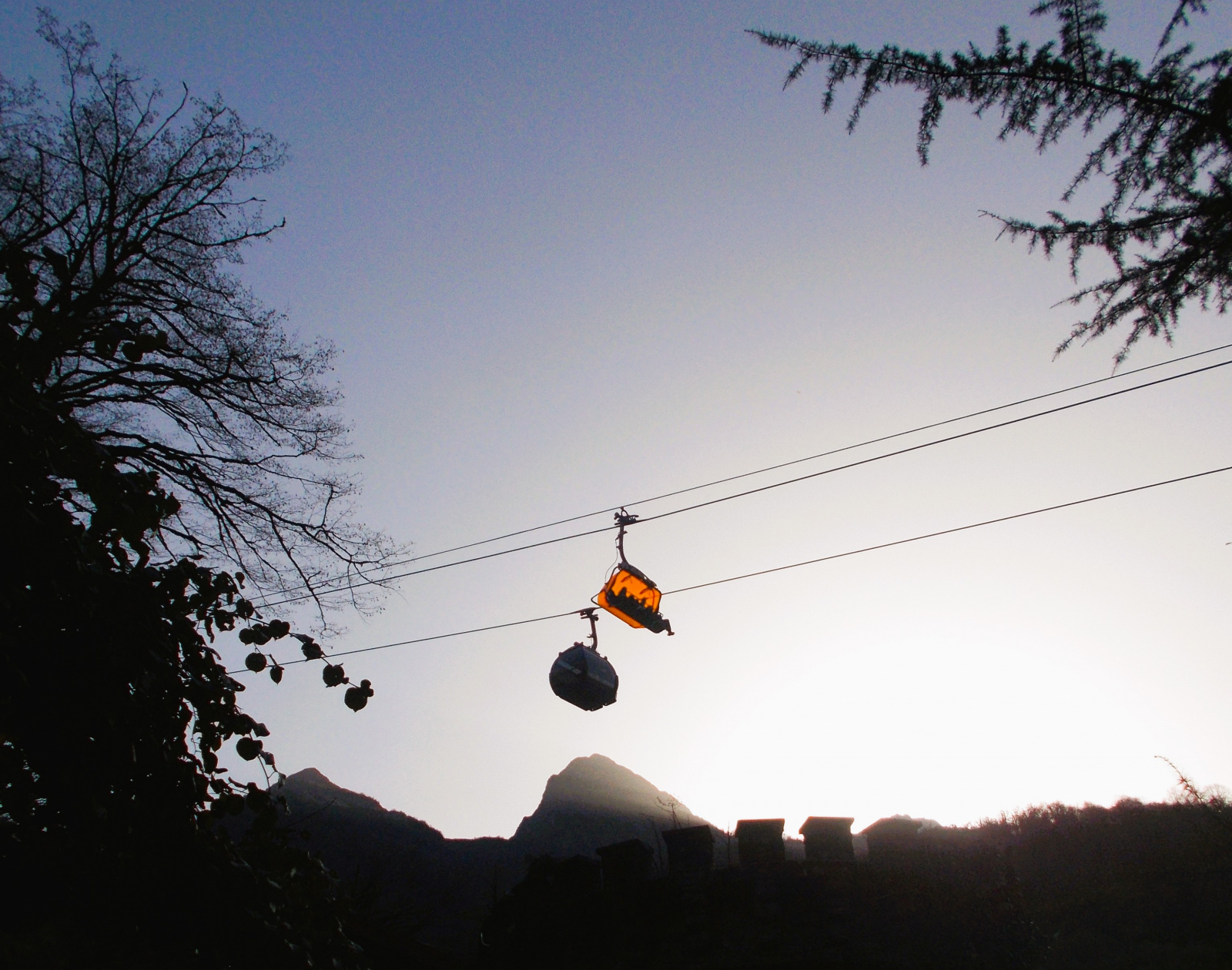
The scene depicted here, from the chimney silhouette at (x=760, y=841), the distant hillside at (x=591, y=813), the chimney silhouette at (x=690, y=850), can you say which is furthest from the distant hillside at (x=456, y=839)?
the chimney silhouette at (x=760, y=841)

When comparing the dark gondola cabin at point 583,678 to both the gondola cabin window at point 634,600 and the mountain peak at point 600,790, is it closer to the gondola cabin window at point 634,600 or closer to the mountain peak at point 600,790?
the gondola cabin window at point 634,600

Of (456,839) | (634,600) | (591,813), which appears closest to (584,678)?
(634,600)

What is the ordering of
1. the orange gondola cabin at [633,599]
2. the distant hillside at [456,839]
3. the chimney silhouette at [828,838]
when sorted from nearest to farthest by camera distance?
the orange gondola cabin at [633,599] < the chimney silhouette at [828,838] < the distant hillside at [456,839]

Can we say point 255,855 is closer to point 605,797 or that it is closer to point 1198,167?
point 1198,167

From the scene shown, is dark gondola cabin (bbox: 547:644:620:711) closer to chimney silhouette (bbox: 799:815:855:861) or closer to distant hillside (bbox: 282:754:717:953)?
chimney silhouette (bbox: 799:815:855:861)

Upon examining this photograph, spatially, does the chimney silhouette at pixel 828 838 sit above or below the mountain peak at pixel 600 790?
below

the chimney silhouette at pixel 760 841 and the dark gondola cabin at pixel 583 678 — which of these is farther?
the chimney silhouette at pixel 760 841

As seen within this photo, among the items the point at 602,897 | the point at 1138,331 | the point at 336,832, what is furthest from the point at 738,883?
the point at 336,832

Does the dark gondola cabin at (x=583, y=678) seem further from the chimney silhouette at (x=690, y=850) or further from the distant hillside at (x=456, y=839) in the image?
the distant hillside at (x=456, y=839)

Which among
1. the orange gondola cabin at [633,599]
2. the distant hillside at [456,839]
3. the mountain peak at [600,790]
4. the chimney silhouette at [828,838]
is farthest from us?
the mountain peak at [600,790]

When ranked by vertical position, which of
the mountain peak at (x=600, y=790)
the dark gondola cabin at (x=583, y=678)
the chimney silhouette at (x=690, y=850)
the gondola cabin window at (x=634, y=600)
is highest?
the mountain peak at (x=600, y=790)

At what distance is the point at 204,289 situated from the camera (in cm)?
903

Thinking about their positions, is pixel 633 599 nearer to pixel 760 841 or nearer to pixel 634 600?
pixel 634 600

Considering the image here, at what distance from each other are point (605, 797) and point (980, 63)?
8007 centimetres
